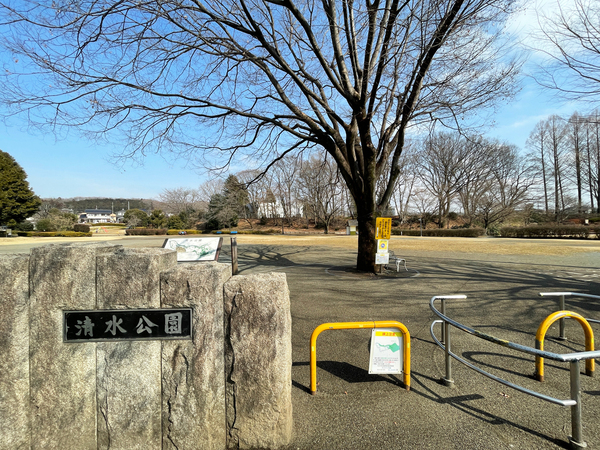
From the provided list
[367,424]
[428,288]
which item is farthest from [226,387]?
[428,288]

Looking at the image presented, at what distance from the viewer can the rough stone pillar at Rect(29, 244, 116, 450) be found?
2223 millimetres

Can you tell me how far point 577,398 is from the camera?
2.28 m

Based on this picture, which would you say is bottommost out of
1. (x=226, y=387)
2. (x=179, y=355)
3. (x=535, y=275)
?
(x=535, y=275)

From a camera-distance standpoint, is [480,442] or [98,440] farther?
[480,442]

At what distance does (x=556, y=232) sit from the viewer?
29.4 meters

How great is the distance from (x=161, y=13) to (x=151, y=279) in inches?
274

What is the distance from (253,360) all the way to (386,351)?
1584 mm

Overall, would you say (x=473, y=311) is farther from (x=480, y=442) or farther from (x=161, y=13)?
(x=161, y=13)

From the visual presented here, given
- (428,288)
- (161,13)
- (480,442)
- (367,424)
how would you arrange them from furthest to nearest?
(428,288) < (161,13) < (367,424) < (480,442)

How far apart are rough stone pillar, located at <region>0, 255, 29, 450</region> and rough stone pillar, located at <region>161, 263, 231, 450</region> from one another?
99 centimetres

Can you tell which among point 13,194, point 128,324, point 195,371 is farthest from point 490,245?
point 13,194

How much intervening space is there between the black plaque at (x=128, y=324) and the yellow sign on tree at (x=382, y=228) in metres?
8.53

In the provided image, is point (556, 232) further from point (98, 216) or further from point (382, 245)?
point (98, 216)

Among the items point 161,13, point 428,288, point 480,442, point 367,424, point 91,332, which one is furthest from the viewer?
point 428,288
